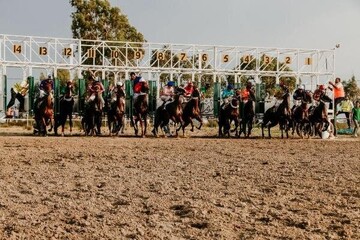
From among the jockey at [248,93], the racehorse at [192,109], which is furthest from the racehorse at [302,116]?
the racehorse at [192,109]

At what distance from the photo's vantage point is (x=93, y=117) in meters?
23.1

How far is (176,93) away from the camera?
2297 centimetres

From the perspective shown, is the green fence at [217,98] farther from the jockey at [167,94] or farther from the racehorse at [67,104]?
the racehorse at [67,104]

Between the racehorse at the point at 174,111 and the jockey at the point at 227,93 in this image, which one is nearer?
the racehorse at the point at 174,111

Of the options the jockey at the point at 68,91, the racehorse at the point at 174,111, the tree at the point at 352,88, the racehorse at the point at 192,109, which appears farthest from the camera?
the tree at the point at 352,88

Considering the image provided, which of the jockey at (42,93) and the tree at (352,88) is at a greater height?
the tree at (352,88)

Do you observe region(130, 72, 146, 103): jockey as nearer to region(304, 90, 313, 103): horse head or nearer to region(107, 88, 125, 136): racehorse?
region(107, 88, 125, 136): racehorse

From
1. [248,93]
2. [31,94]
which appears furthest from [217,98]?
[31,94]

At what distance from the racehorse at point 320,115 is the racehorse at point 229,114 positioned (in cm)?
276

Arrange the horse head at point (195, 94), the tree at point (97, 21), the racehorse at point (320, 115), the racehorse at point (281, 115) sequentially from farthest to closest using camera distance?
the tree at point (97, 21)
the racehorse at point (281, 115)
the racehorse at point (320, 115)
the horse head at point (195, 94)

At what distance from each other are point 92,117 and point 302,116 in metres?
7.73

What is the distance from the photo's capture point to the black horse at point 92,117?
74.4 ft

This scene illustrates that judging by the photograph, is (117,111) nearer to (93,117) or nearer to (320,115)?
(93,117)

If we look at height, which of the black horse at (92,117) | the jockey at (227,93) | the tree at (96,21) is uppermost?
the tree at (96,21)
